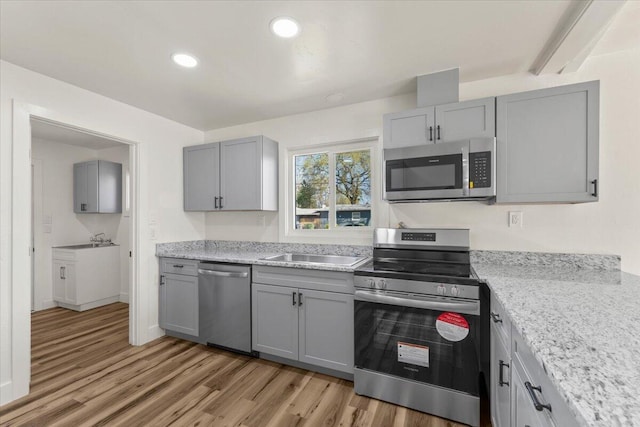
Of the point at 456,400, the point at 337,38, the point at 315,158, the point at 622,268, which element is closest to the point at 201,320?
the point at 315,158

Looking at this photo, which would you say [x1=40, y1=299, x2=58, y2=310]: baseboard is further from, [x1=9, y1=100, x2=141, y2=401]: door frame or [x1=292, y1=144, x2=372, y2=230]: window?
[x1=292, y1=144, x2=372, y2=230]: window

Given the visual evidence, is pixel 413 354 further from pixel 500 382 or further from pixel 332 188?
pixel 332 188

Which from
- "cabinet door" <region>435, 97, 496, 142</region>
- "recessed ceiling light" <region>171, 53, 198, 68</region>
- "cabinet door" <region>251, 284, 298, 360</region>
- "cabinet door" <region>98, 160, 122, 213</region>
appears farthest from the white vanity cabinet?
"cabinet door" <region>435, 97, 496, 142</region>

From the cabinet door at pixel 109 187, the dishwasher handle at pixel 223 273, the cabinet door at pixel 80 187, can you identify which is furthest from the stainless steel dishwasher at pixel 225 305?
the cabinet door at pixel 80 187

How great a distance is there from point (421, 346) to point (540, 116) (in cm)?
173

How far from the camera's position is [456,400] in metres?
1.78

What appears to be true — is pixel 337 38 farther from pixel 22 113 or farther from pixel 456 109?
pixel 22 113

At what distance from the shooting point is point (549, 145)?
189 centimetres

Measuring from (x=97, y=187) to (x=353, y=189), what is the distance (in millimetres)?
3800

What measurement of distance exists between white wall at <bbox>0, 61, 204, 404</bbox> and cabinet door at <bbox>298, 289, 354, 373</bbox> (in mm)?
1838

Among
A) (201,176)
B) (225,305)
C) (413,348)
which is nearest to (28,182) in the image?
(201,176)

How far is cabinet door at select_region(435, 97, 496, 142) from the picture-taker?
6.66ft

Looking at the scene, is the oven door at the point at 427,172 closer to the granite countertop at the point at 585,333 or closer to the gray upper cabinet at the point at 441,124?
the gray upper cabinet at the point at 441,124

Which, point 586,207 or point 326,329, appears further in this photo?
point 326,329
